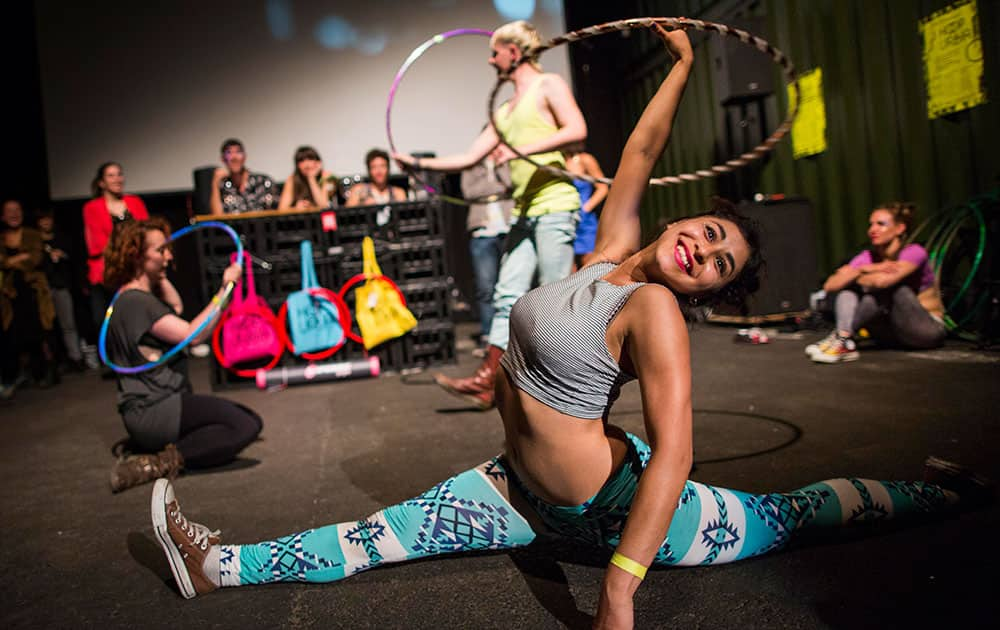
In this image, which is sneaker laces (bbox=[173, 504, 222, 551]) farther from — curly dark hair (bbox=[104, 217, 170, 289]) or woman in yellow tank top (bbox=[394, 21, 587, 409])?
woman in yellow tank top (bbox=[394, 21, 587, 409])

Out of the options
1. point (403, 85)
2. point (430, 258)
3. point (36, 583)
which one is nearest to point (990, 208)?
point (430, 258)

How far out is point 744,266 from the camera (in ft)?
4.33

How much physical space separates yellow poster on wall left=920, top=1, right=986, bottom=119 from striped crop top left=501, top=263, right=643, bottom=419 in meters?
3.91

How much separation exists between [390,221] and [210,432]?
2458 millimetres

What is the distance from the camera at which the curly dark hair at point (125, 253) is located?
266cm

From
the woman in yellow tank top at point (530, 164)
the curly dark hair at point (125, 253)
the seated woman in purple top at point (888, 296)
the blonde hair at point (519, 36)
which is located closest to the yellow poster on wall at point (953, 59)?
the seated woman in purple top at point (888, 296)

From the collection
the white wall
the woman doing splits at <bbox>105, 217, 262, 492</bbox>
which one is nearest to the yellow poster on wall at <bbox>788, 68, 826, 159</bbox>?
the white wall

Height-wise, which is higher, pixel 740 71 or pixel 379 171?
pixel 740 71

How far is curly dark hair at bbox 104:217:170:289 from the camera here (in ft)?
8.74

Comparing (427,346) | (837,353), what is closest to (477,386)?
(427,346)

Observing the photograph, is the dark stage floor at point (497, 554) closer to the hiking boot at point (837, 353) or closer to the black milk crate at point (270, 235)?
the hiking boot at point (837, 353)

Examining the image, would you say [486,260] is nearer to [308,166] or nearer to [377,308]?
[377,308]

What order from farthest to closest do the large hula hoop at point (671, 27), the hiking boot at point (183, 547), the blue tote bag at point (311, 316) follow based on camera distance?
the blue tote bag at point (311, 316)
the large hula hoop at point (671, 27)
the hiking boot at point (183, 547)

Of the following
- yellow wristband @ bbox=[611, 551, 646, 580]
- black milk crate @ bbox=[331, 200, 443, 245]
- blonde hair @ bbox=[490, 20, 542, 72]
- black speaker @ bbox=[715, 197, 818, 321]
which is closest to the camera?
yellow wristband @ bbox=[611, 551, 646, 580]
